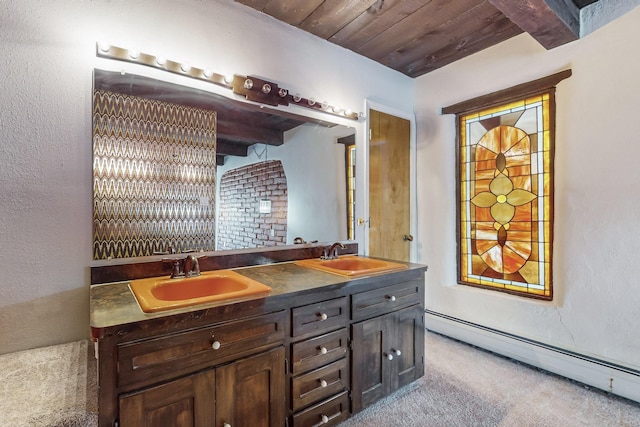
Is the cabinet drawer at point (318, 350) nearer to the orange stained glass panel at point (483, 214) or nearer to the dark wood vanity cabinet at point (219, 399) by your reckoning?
the dark wood vanity cabinet at point (219, 399)

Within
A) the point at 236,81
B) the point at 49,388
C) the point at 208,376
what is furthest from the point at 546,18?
the point at 49,388

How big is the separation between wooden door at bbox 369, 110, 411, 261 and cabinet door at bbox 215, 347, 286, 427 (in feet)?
4.86

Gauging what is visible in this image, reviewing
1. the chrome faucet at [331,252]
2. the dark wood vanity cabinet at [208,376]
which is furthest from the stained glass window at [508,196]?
the dark wood vanity cabinet at [208,376]

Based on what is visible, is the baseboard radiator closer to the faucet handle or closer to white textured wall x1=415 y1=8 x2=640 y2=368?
white textured wall x1=415 y1=8 x2=640 y2=368

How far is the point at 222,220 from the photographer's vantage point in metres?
1.83

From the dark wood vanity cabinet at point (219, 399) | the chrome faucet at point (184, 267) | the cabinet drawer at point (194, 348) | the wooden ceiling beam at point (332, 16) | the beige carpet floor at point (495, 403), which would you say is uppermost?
the wooden ceiling beam at point (332, 16)

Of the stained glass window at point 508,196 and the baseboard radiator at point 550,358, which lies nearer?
the baseboard radiator at point 550,358

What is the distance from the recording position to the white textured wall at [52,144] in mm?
1315

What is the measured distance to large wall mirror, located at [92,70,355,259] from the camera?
1521 mm

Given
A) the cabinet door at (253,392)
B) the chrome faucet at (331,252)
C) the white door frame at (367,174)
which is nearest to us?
the cabinet door at (253,392)

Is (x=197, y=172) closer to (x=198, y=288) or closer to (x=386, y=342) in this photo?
(x=198, y=288)

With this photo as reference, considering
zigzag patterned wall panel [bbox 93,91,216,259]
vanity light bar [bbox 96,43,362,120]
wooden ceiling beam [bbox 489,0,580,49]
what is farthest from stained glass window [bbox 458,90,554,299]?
zigzag patterned wall panel [bbox 93,91,216,259]

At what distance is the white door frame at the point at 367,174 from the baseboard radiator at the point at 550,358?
0.73m

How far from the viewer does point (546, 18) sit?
183 cm
